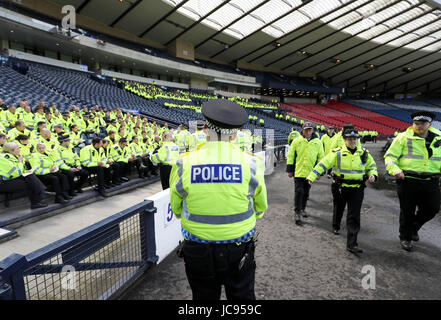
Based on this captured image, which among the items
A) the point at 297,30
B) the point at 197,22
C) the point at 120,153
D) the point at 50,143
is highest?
the point at 297,30

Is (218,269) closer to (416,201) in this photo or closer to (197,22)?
(416,201)

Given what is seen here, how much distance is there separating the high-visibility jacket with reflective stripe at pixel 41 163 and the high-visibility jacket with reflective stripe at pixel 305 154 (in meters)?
4.99

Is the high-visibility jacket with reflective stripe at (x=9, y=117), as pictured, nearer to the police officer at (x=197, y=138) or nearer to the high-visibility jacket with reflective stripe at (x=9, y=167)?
the high-visibility jacket with reflective stripe at (x=9, y=167)

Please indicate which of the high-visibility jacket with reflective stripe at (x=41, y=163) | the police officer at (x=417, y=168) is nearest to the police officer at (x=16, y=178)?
the high-visibility jacket with reflective stripe at (x=41, y=163)

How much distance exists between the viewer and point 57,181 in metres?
4.91

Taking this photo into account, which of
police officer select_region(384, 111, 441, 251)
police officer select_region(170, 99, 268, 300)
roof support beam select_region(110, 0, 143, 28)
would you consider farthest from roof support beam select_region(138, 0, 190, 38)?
police officer select_region(170, 99, 268, 300)

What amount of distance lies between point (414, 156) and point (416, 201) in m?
0.69

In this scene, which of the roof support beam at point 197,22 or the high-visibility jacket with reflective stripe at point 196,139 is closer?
the high-visibility jacket with reflective stripe at point 196,139

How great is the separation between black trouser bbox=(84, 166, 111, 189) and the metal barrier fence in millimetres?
3277

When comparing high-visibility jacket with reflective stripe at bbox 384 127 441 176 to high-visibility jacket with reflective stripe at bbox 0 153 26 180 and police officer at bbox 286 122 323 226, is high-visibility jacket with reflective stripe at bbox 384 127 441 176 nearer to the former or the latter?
police officer at bbox 286 122 323 226

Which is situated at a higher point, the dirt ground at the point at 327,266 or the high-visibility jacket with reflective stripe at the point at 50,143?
the high-visibility jacket with reflective stripe at the point at 50,143

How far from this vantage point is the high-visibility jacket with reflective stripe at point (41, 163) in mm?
4715

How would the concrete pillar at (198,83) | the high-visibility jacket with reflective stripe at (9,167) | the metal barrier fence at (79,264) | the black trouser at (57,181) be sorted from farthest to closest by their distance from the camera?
1. the concrete pillar at (198,83)
2. the black trouser at (57,181)
3. the high-visibility jacket with reflective stripe at (9,167)
4. the metal barrier fence at (79,264)

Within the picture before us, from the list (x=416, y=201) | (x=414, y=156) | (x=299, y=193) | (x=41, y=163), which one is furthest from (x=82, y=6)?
(x=416, y=201)
